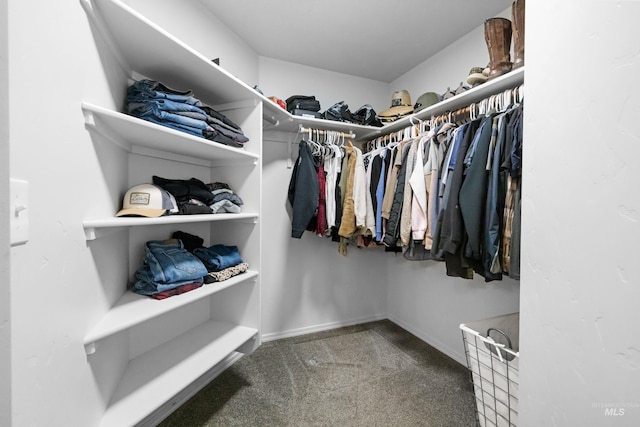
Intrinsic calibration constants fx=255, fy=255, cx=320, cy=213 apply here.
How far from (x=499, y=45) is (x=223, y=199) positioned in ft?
5.71

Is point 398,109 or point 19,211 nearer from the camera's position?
point 19,211

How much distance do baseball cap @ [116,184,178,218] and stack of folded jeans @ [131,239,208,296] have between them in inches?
9.6

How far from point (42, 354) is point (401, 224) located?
1.60m

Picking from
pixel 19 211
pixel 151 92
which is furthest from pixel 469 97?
pixel 19 211

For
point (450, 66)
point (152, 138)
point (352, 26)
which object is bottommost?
point (152, 138)

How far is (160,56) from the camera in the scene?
3.85 ft

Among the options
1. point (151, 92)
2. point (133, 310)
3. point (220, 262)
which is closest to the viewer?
point (133, 310)

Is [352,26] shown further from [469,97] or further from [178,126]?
[178,126]

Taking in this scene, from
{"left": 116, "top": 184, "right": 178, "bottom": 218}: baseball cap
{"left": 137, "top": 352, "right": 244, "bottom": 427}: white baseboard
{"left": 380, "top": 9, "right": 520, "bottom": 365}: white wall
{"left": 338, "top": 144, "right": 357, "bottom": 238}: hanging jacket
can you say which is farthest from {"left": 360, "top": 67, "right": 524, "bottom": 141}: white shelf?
{"left": 137, "top": 352, "right": 244, "bottom": 427}: white baseboard

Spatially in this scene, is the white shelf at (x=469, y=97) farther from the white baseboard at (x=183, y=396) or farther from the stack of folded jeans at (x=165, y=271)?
the white baseboard at (x=183, y=396)

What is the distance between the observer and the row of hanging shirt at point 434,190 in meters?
1.17

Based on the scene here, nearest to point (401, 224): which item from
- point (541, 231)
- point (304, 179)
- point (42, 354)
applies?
point (304, 179)

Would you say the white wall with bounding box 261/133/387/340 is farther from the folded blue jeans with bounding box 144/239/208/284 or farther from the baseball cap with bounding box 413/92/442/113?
the baseball cap with bounding box 413/92/442/113

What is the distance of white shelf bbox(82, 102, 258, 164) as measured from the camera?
88cm
